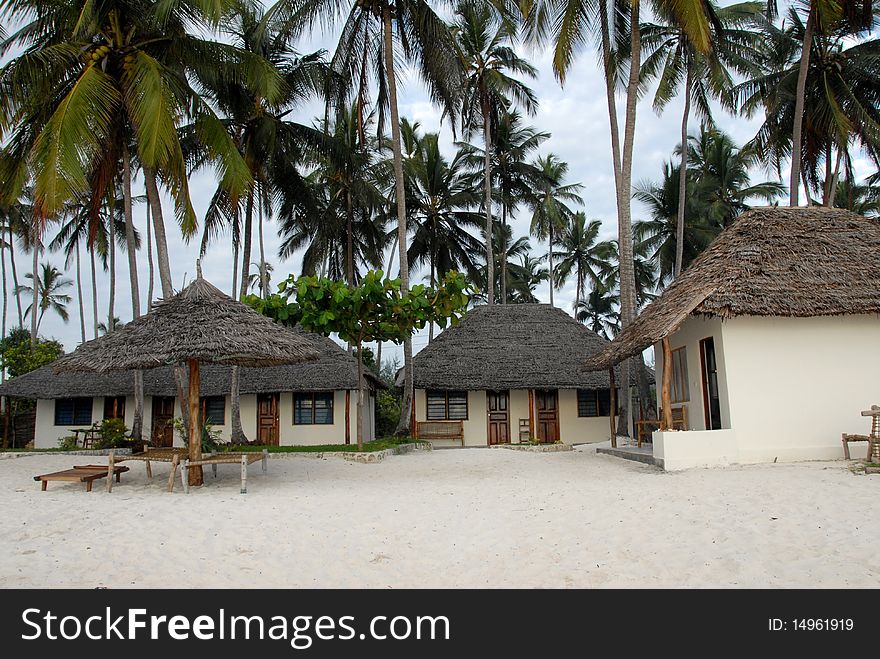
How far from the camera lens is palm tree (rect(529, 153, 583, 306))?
28250 mm

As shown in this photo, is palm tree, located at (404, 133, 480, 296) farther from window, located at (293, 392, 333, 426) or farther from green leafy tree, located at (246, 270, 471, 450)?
green leafy tree, located at (246, 270, 471, 450)

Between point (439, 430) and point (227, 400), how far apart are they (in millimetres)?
6205

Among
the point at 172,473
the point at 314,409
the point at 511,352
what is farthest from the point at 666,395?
the point at 314,409

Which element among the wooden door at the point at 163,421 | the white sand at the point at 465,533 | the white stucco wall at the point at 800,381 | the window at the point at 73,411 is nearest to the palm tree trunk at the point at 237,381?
the wooden door at the point at 163,421

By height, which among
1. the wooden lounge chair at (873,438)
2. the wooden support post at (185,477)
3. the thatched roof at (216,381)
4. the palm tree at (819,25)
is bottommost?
the wooden support post at (185,477)

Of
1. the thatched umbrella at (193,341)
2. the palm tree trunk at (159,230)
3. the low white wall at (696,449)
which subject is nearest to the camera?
the thatched umbrella at (193,341)

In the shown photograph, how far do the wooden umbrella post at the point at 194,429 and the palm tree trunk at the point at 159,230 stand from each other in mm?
3747

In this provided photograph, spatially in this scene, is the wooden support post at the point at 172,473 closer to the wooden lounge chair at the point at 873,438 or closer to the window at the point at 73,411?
the wooden lounge chair at the point at 873,438

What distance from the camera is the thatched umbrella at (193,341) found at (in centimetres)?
863

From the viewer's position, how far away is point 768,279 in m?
10.1

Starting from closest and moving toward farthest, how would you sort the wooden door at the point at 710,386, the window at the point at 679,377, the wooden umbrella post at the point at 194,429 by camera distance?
the wooden umbrella post at the point at 194,429 < the wooden door at the point at 710,386 < the window at the point at 679,377

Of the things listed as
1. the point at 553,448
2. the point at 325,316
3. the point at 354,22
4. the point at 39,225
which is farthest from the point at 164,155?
the point at 553,448

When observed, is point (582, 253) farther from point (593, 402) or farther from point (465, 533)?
point (465, 533)

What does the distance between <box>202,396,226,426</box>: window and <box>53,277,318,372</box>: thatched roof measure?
1034 centimetres
